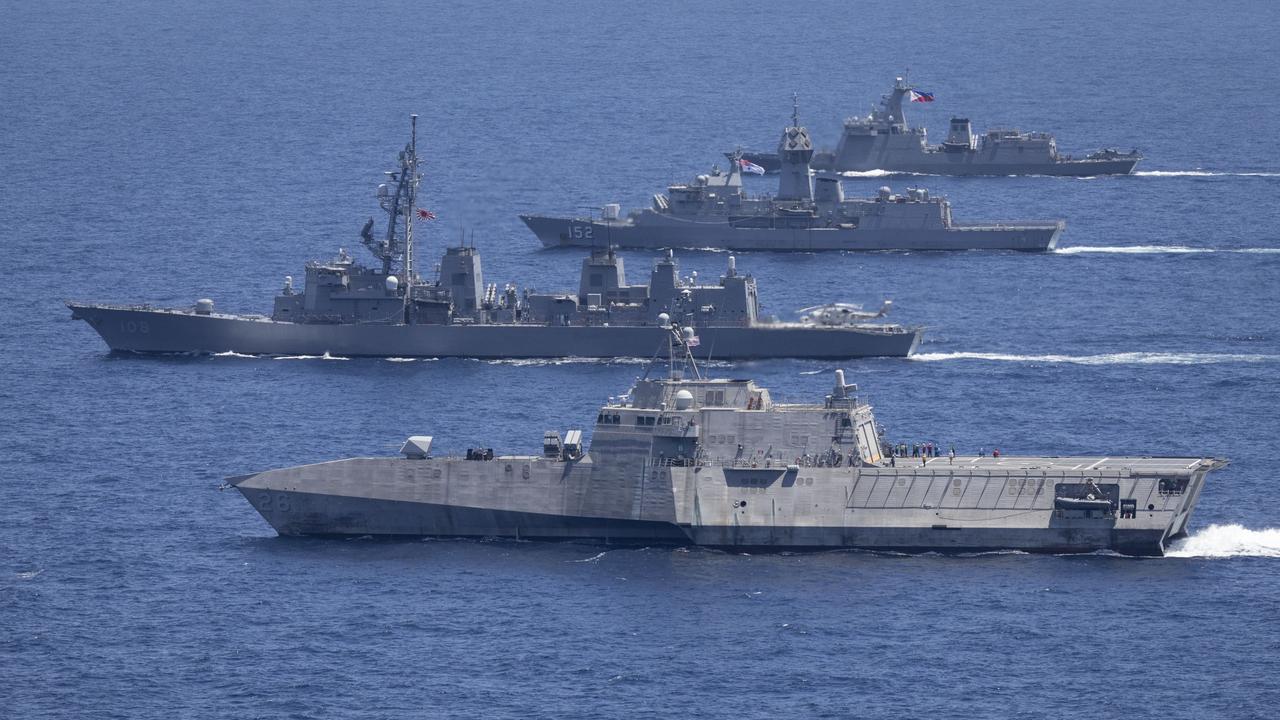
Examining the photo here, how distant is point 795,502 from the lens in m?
96.4

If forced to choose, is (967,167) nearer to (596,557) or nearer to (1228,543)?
(1228,543)

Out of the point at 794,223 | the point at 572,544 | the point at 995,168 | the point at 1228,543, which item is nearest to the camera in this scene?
the point at 1228,543

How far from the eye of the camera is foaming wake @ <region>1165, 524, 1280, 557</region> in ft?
317

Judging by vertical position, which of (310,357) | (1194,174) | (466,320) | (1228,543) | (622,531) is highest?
(1194,174)

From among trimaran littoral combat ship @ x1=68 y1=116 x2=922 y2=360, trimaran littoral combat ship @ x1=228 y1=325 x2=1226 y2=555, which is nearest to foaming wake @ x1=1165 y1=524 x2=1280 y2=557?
trimaran littoral combat ship @ x1=228 y1=325 x2=1226 y2=555

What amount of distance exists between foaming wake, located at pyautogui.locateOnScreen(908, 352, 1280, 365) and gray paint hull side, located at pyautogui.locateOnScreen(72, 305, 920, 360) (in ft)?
15.5

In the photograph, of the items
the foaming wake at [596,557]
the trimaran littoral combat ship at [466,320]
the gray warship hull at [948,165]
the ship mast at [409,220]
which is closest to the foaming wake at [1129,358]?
the trimaran littoral combat ship at [466,320]

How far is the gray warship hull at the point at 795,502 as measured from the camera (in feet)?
315

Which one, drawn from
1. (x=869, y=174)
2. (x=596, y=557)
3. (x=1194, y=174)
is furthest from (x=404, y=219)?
(x=1194, y=174)

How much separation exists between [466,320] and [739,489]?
42777 mm

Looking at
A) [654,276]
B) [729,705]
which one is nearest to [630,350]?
[654,276]

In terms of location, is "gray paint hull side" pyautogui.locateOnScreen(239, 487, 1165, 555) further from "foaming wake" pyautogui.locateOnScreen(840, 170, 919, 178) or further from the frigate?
"foaming wake" pyautogui.locateOnScreen(840, 170, 919, 178)

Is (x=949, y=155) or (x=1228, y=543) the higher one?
(x=949, y=155)

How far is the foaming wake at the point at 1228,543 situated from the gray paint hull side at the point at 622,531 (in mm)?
1558
